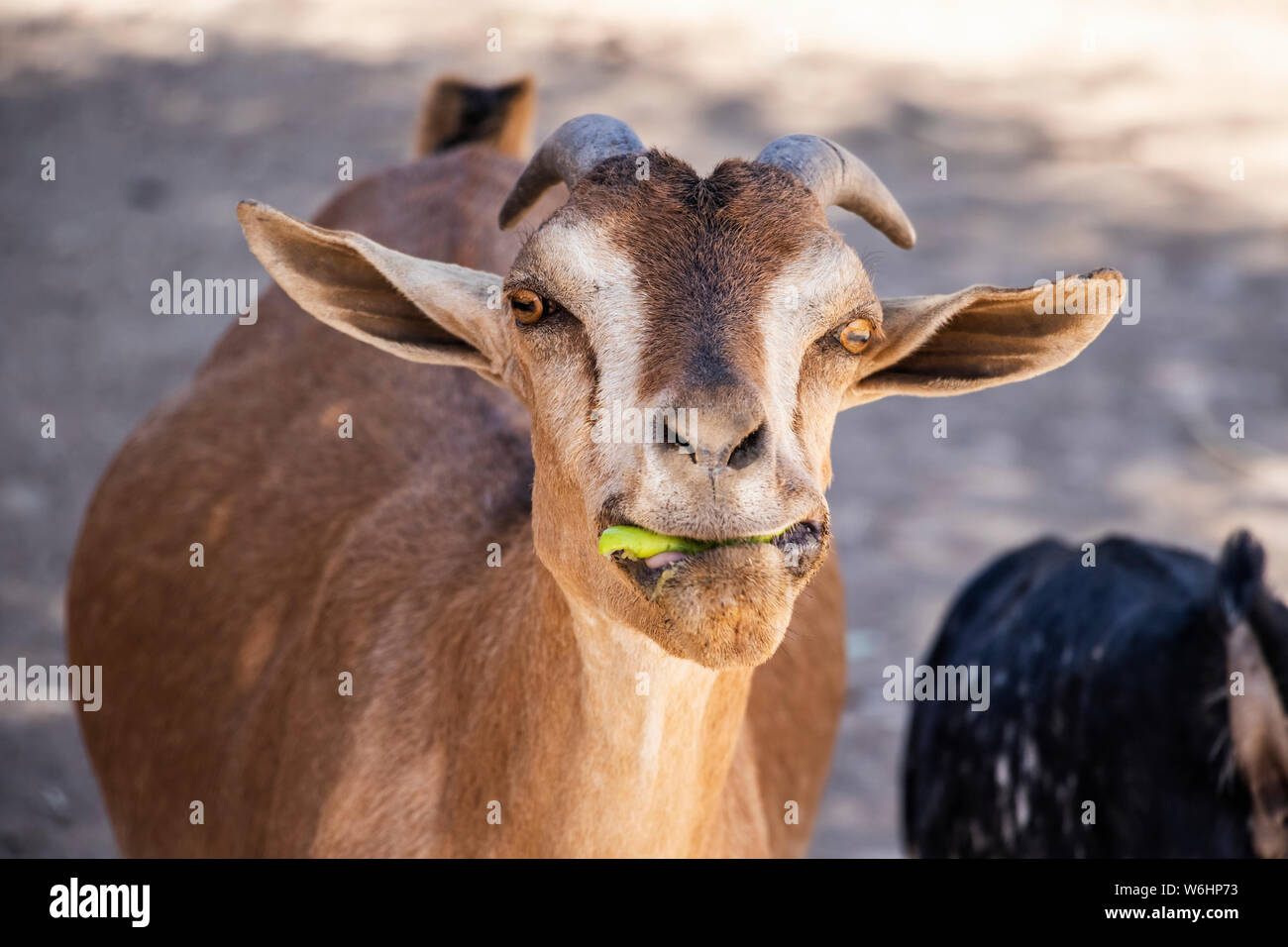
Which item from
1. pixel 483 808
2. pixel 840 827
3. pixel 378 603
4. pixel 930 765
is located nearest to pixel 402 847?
pixel 483 808

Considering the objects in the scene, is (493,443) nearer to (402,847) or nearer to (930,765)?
(402,847)

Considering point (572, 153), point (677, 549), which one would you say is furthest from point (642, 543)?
point (572, 153)

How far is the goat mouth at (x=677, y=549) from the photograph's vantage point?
2332mm

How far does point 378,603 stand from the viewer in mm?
3691

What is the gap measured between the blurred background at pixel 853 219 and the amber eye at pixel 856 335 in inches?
108

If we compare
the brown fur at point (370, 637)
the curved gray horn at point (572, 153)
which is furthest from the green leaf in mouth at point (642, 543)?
the curved gray horn at point (572, 153)

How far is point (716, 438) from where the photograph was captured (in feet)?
7.47

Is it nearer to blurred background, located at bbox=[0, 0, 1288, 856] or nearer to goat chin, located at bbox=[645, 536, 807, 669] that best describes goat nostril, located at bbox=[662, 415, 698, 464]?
goat chin, located at bbox=[645, 536, 807, 669]

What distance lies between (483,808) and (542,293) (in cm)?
118

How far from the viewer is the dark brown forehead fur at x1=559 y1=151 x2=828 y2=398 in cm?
249

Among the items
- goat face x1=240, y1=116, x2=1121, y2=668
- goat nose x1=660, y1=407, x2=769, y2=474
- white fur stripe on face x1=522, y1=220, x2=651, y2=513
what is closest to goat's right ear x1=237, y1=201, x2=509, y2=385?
goat face x1=240, y1=116, x2=1121, y2=668

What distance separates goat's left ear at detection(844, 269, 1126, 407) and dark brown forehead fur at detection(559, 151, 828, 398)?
30 centimetres

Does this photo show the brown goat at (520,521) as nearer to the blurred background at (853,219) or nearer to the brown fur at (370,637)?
the brown fur at (370,637)

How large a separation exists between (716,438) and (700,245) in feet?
1.81
